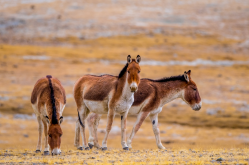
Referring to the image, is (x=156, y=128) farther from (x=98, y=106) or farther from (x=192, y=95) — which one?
(x=98, y=106)

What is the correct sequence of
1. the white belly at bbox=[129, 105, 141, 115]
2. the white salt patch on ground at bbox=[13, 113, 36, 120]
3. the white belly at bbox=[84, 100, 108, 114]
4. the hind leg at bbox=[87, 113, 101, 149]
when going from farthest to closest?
the white salt patch on ground at bbox=[13, 113, 36, 120] < the white belly at bbox=[129, 105, 141, 115] < the hind leg at bbox=[87, 113, 101, 149] < the white belly at bbox=[84, 100, 108, 114]

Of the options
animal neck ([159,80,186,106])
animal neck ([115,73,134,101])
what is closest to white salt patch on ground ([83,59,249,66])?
animal neck ([159,80,186,106])

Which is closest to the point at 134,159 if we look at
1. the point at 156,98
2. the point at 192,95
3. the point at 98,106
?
the point at 98,106

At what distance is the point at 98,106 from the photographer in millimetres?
12133

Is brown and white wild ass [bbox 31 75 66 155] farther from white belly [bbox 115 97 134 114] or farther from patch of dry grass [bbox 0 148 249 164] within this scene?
white belly [bbox 115 97 134 114]

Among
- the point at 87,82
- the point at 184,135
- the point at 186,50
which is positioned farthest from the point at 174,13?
the point at 87,82

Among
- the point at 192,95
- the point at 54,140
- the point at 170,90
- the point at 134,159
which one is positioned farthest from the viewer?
the point at 170,90

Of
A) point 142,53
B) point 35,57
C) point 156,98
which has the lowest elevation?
point 156,98

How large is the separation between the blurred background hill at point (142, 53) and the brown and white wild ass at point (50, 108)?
32.3ft

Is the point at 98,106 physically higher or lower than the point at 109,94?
lower

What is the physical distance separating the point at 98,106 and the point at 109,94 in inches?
24.8

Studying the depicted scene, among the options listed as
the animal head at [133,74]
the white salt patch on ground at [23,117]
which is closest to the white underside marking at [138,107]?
the animal head at [133,74]

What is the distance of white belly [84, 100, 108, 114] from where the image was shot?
474 inches

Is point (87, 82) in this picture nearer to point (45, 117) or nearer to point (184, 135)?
point (45, 117)
